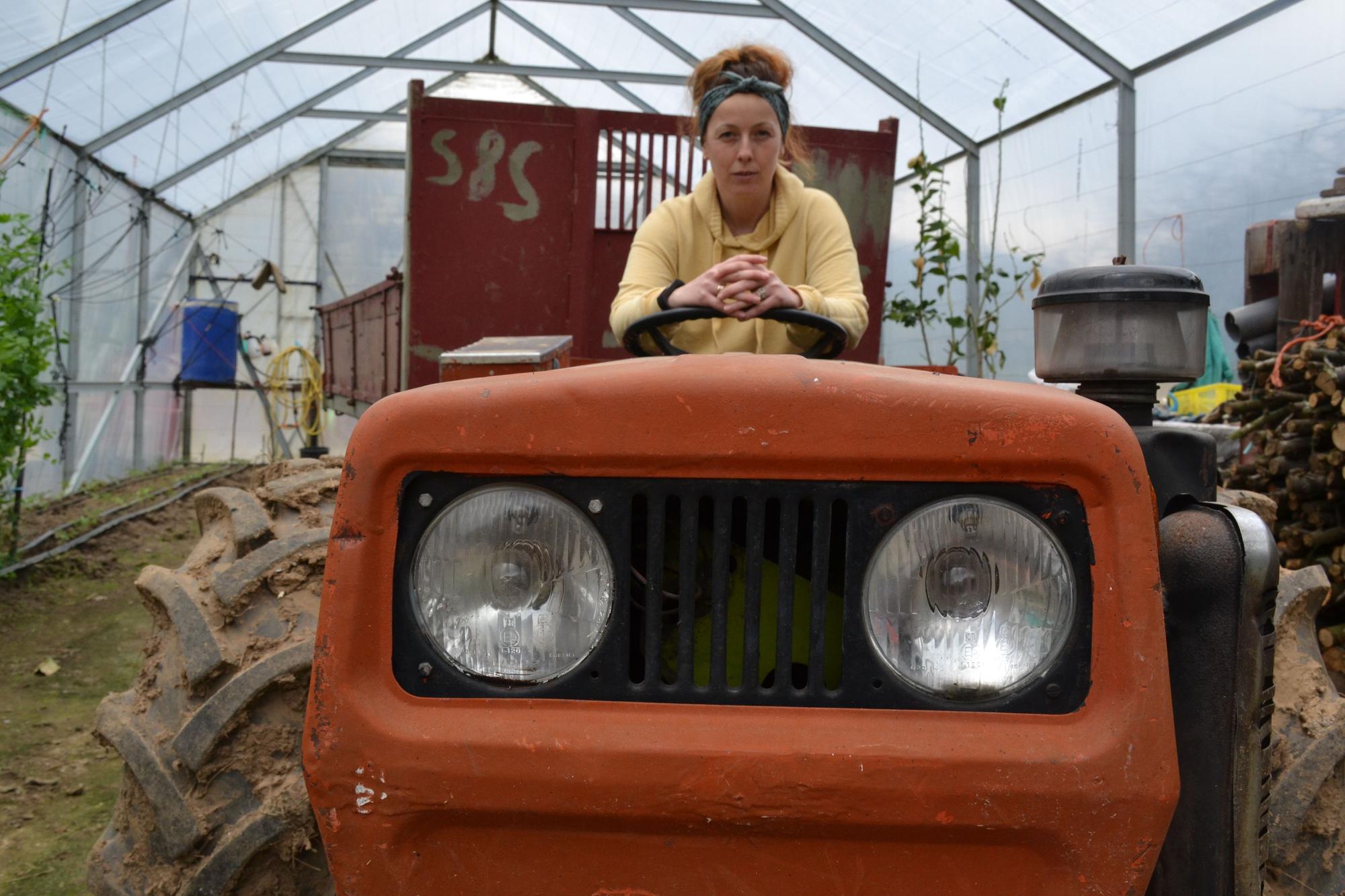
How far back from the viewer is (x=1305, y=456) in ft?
12.7

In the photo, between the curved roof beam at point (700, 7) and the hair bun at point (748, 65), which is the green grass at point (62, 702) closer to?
the hair bun at point (748, 65)

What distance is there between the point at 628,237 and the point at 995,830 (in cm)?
279

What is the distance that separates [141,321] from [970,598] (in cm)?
1282

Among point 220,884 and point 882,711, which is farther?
point 220,884

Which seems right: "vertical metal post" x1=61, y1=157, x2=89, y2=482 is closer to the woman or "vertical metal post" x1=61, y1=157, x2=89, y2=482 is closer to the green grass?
the green grass

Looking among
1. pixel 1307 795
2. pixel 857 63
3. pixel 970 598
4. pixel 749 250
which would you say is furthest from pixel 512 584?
pixel 857 63

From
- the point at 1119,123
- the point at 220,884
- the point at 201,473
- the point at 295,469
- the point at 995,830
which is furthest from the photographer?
the point at 201,473

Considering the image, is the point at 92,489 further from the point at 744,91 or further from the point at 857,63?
the point at 744,91

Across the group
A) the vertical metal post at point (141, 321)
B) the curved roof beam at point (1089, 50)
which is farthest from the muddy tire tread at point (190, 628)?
the vertical metal post at point (141, 321)

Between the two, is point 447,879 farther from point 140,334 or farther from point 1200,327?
point 140,334

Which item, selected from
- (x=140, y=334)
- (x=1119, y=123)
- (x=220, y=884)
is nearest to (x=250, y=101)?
(x=140, y=334)

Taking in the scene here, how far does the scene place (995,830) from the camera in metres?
1.17

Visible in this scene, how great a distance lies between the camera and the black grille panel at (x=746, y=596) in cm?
120

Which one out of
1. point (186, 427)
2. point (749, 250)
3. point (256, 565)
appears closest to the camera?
point (256, 565)
